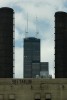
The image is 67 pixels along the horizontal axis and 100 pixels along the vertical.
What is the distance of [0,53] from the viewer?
162 m

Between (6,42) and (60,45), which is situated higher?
(6,42)

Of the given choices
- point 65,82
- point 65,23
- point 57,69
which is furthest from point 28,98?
point 65,23

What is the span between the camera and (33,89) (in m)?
53.3

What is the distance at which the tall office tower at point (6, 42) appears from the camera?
16238cm

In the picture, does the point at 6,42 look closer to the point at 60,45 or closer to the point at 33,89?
the point at 60,45

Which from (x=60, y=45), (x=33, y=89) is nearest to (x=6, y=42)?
(x=60, y=45)

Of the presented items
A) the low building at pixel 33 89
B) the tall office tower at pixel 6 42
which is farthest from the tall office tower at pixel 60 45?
the low building at pixel 33 89

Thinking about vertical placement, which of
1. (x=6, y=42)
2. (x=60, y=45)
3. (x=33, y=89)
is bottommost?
(x=33, y=89)

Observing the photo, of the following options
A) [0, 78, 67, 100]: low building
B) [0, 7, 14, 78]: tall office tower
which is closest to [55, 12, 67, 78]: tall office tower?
[0, 7, 14, 78]: tall office tower

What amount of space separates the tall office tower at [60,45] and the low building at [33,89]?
337 feet

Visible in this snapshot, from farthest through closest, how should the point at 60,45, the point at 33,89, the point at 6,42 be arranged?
the point at 6,42 → the point at 60,45 → the point at 33,89

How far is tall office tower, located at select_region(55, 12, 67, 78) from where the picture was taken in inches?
6226

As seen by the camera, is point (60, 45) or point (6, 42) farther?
point (6, 42)

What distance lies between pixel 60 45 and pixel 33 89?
109 metres
